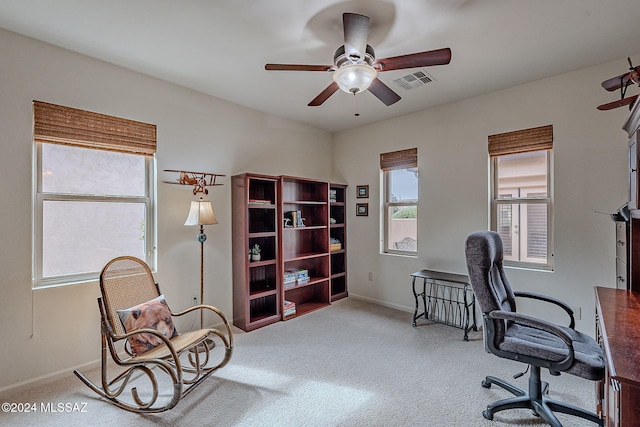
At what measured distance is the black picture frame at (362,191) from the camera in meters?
4.52

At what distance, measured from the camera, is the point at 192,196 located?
3.27m

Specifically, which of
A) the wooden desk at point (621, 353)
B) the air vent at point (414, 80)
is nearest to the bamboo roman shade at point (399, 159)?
the air vent at point (414, 80)

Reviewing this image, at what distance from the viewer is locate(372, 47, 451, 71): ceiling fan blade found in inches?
71.4

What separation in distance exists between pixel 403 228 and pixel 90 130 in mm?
3704

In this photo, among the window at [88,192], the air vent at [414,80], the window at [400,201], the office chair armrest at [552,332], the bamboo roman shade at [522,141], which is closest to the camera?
the office chair armrest at [552,332]

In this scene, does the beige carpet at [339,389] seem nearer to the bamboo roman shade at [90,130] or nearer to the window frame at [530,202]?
the window frame at [530,202]

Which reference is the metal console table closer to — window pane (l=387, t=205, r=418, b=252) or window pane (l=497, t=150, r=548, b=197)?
window pane (l=387, t=205, r=418, b=252)

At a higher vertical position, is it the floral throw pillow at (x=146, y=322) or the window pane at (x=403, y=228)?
the window pane at (x=403, y=228)

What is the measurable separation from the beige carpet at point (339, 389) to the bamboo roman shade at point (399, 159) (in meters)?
2.15

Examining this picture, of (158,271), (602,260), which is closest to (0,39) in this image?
(158,271)

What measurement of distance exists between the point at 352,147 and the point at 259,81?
204cm

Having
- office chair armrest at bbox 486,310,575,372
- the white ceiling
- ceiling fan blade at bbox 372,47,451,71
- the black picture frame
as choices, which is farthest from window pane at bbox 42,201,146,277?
office chair armrest at bbox 486,310,575,372

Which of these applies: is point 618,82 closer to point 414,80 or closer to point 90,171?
point 414,80

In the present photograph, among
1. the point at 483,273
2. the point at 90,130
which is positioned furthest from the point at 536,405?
the point at 90,130
